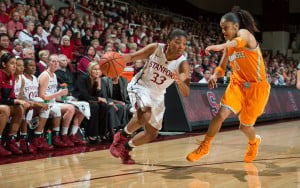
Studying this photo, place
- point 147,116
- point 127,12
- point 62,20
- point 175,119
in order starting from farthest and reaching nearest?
point 127,12
point 62,20
point 175,119
point 147,116

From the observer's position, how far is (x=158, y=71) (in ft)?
14.9

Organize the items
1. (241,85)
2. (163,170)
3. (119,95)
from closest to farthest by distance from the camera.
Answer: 1. (163,170)
2. (241,85)
3. (119,95)

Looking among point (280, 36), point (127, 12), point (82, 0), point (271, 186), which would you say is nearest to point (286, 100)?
point (127, 12)

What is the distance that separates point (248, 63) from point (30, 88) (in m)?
3.35

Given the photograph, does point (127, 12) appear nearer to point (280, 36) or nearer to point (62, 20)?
point (62, 20)

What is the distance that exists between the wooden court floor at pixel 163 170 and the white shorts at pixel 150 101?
56 cm

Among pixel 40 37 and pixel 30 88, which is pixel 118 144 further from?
pixel 40 37

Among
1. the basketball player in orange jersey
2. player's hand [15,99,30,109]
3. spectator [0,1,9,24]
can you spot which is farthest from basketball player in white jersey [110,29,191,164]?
spectator [0,1,9,24]

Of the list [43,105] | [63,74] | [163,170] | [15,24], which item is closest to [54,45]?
[15,24]

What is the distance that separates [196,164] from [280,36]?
21153 millimetres

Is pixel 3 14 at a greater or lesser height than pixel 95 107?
greater

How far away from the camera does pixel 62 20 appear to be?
10086mm

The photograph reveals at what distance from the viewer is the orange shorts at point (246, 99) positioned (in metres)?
4.56

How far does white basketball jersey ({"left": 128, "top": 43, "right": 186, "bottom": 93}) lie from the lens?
4527 millimetres
